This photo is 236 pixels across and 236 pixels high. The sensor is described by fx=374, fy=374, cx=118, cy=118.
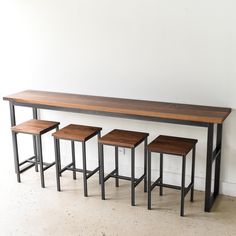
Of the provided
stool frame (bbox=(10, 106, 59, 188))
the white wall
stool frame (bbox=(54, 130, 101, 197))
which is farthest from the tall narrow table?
stool frame (bbox=(54, 130, 101, 197))

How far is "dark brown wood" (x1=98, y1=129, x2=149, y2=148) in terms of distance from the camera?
3.31m

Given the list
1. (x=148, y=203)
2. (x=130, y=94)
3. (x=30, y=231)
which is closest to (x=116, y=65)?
(x=130, y=94)

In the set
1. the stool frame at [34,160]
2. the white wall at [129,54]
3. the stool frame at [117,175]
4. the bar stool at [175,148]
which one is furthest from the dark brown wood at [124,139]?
the stool frame at [34,160]

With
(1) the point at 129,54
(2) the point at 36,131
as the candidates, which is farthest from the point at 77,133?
(1) the point at 129,54

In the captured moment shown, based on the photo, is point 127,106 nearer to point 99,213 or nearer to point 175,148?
point 175,148

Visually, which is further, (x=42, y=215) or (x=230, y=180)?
(x=230, y=180)

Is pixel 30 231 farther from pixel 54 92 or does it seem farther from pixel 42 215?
pixel 54 92

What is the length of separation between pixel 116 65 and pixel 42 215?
1.60 meters

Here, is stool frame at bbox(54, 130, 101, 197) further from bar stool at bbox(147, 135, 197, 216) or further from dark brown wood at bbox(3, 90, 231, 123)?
bar stool at bbox(147, 135, 197, 216)

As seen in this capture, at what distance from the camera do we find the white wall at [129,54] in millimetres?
3328

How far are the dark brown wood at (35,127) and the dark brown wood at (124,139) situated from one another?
66 centimetres

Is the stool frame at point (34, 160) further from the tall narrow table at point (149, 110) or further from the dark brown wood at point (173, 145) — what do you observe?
the dark brown wood at point (173, 145)

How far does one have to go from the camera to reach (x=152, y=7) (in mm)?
3449

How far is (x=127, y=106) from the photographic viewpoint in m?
3.46
